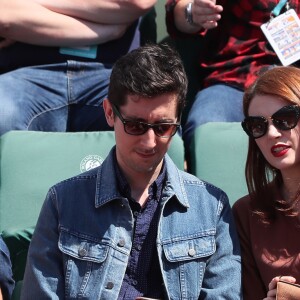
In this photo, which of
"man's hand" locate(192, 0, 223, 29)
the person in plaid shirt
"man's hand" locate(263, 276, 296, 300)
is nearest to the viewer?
"man's hand" locate(263, 276, 296, 300)

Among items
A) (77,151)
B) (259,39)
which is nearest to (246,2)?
(259,39)

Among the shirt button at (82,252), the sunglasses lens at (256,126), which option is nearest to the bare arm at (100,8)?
the sunglasses lens at (256,126)

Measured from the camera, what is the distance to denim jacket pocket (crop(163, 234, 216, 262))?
215 centimetres

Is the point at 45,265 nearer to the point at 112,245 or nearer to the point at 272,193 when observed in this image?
the point at 112,245

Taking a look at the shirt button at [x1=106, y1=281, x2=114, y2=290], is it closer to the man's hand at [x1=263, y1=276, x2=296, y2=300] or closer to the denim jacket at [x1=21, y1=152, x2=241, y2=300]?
the denim jacket at [x1=21, y1=152, x2=241, y2=300]

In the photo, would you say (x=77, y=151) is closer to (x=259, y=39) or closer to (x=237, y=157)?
(x=237, y=157)

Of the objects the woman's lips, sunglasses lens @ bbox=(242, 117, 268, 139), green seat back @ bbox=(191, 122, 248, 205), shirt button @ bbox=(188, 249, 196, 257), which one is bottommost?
shirt button @ bbox=(188, 249, 196, 257)

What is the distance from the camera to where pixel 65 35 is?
10.3 feet

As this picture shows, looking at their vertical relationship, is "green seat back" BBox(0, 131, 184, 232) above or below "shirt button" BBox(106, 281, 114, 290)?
above

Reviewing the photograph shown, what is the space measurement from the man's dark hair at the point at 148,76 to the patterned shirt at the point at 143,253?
0.25 m

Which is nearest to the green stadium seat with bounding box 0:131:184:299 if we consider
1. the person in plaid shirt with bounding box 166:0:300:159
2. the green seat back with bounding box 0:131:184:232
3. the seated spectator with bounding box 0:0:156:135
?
the green seat back with bounding box 0:131:184:232

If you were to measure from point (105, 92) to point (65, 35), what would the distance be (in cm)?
28

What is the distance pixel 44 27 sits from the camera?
3.11 m

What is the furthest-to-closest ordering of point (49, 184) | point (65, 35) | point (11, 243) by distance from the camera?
point (65, 35), point (49, 184), point (11, 243)
